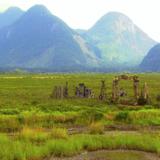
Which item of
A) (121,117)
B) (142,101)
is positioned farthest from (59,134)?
(142,101)

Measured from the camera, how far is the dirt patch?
19.8 meters

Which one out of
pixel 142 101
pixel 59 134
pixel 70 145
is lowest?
pixel 142 101

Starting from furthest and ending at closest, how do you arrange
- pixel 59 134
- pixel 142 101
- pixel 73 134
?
pixel 142 101 → pixel 73 134 → pixel 59 134

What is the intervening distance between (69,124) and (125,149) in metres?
9.93

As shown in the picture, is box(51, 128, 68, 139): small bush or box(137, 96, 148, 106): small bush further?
box(137, 96, 148, 106): small bush

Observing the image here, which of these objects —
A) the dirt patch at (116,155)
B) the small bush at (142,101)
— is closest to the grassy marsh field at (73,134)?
the dirt patch at (116,155)

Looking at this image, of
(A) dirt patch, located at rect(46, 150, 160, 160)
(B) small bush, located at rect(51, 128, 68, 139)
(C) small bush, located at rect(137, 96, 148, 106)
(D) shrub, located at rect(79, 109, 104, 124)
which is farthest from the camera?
(C) small bush, located at rect(137, 96, 148, 106)

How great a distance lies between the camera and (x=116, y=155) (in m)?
20.3

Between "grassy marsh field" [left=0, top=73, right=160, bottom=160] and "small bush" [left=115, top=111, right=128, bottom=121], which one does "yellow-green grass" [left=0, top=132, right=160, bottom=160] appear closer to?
"grassy marsh field" [left=0, top=73, right=160, bottom=160]

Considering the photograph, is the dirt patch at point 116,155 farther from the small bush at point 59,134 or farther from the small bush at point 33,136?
the small bush at point 33,136

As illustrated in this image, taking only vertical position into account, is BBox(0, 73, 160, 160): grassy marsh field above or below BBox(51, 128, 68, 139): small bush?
→ below

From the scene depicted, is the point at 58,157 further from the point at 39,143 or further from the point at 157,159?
the point at 157,159

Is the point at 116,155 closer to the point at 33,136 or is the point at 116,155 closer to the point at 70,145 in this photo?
the point at 70,145

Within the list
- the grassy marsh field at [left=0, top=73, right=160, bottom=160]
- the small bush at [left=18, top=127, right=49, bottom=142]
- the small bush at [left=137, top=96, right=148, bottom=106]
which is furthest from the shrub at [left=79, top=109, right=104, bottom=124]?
the small bush at [left=137, top=96, right=148, bottom=106]
